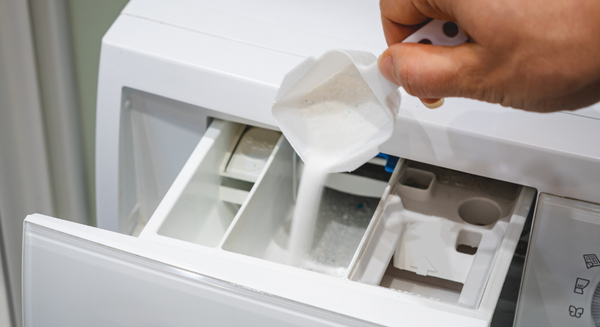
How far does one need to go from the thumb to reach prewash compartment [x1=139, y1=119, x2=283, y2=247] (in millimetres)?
309

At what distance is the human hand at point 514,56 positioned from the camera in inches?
13.0

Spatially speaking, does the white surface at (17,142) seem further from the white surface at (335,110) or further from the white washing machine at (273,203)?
the white surface at (335,110)

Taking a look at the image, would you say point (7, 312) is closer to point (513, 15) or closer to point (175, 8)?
point (175, 8)

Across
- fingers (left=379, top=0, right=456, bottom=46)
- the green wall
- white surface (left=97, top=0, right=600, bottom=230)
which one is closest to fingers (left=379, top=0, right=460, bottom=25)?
fingers (left=379, top=0, right=456, bottom=46)

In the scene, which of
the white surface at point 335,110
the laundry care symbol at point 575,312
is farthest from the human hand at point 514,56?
the laundry care symbol at point 575,312

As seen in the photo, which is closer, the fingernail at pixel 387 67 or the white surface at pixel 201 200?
the fingernail at pixel 387 67

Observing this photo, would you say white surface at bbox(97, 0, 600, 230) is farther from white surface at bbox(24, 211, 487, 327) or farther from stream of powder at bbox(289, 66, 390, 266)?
white surface at bbox(24, 211, 487, 327)

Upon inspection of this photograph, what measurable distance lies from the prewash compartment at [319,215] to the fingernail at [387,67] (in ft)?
0.82

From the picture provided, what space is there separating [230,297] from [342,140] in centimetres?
22

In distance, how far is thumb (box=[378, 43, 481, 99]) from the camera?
15.7 inches

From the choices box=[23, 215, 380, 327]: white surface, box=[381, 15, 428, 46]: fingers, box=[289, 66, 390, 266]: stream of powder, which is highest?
box=[381, 15, 428, 46]: fingers

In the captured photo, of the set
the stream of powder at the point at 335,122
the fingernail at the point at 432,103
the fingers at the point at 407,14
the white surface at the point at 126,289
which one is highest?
the fingers at the point at 407,14

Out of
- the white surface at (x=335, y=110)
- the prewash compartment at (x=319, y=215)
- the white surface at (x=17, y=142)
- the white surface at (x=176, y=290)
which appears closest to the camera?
the white surface at (x=176, y=290)

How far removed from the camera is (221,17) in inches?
28.1
